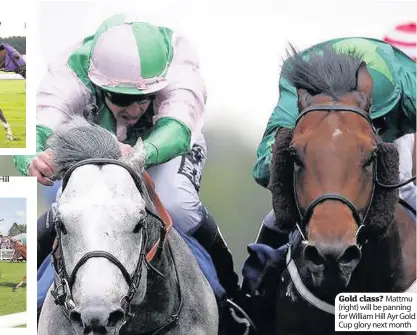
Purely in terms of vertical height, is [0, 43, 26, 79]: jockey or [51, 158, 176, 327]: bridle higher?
[0, 43, 26, 79]: jockey

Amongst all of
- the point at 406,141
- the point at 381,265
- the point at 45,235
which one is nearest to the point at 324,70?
the point at 406,141

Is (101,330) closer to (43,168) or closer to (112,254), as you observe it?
(112,254)

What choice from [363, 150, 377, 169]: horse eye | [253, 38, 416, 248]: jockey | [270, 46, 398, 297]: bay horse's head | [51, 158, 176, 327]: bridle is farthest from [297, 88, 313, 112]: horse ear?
[51, 158, 176, 327]: bridle

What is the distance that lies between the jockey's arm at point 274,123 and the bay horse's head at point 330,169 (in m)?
0.12

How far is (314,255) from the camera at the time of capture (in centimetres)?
328

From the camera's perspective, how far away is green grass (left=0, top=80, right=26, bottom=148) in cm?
366

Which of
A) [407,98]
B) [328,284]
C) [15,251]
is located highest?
[407,98]

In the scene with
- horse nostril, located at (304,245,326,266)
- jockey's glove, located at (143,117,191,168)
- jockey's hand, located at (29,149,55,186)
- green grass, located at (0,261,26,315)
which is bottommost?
green grass, located at (0,261,26,315)

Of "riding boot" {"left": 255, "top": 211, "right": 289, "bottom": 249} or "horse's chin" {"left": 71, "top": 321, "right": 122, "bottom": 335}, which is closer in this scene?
"horse's chin" {"left": 71, "top": 321, "right": 122, "bottom": 335}

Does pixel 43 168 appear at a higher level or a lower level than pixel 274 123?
lower

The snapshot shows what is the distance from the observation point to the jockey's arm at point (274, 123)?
146 inches

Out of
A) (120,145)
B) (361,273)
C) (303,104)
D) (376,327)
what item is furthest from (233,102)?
(376,327)

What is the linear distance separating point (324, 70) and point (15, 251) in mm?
1524

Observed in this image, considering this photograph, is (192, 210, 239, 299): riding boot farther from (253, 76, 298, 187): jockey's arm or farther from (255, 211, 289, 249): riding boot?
(253, 76, 298, 187): jockey's arm
